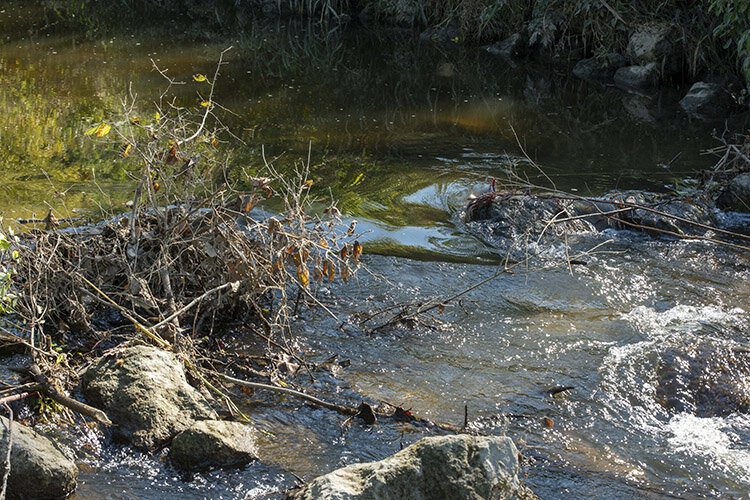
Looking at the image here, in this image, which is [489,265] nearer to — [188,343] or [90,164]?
[188,343]

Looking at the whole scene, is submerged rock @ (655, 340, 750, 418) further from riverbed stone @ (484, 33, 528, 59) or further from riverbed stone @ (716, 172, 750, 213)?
riverbed stone @ (484, 33, 528, 59)

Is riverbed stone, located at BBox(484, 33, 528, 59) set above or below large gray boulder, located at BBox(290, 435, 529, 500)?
below

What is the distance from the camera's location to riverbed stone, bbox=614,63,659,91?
1184 centimetres

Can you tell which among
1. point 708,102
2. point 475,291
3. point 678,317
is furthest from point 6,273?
point 708,102

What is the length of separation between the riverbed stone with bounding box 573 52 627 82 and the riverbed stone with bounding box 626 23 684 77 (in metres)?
0.43

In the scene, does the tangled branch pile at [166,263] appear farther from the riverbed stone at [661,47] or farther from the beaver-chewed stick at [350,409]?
the riverbed stone at [661,47]

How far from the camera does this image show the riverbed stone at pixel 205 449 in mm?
3758

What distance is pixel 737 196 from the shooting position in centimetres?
725

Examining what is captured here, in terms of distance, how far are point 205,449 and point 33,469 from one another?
0.66 metres

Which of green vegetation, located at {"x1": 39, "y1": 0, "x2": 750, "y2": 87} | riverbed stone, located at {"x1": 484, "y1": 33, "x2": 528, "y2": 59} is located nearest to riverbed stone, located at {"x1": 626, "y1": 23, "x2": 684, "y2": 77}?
green vegetation, located at {"x1": 39, "y1": 0, "x2": 750, "y2": 87}

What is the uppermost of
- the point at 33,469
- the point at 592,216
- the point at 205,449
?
A: the point at 33,469

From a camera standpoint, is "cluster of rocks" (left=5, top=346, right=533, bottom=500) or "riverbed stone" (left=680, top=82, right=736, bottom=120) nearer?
"cluster of rocks" (left=5, top=346, right=533, bottom=500)

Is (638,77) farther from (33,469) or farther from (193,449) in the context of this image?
(33,469)

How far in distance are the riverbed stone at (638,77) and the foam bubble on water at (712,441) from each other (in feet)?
27.2
